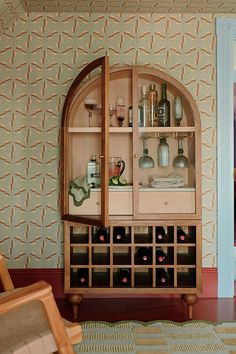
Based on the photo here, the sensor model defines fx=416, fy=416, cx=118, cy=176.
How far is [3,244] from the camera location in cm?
353

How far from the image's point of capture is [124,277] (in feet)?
10.3

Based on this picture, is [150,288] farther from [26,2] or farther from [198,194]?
[26,2]

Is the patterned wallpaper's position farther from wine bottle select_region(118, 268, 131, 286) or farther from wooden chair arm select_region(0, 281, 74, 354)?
wooden chair arm select_region(0, 281, 74, 354)

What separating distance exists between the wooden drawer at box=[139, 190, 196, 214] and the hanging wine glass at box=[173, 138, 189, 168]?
26 centimetres

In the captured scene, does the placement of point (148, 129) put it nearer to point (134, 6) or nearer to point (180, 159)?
point (180, 159)

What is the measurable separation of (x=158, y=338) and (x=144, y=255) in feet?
2.18

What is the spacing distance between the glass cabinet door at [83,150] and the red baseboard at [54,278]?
2.19ft

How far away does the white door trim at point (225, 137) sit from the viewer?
3502mm

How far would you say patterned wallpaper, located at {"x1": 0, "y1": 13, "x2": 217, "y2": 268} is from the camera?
3.50 meters

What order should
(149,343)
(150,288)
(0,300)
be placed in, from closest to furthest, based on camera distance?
(0,300), (149,343), (150,288)

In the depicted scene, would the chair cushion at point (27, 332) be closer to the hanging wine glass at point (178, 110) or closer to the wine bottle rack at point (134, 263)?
the wine bottle rack at point (134, 263)

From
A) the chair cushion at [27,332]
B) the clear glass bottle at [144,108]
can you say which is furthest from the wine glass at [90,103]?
the chair cushion at [27,332]

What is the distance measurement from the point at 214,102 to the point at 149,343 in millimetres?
2017

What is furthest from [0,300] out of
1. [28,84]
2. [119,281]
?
[28,84]
